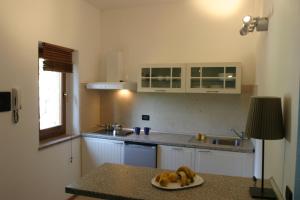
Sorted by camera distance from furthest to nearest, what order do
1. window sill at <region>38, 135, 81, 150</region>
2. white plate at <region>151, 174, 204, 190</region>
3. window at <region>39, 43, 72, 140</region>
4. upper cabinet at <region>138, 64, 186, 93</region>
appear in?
upper cabinet at <region>138, 64, 186, 93</region> → window at <region>39, 43, 72, 140</region> → window sill at <region>38, 135, 81, 150</region> → white plate at <region>151, 174, 204, 190</region>

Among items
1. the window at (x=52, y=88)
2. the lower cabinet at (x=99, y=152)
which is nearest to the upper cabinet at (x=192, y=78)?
the lower cabinet at (x=99, y=152)

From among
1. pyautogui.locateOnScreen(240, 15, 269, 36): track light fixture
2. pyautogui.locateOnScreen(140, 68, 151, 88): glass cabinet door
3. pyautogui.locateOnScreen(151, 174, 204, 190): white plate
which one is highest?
pyautogui.locateOnScreen(240, 15, 269, 36): track light fixture

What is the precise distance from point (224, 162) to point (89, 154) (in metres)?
1.91

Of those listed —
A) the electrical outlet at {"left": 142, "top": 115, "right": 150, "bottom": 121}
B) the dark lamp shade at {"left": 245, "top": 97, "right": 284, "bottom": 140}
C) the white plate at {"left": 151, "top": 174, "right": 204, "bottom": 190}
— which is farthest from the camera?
the electrical outlet at {"left": 142, "top": 115, "right": 150, "bottom": 121}

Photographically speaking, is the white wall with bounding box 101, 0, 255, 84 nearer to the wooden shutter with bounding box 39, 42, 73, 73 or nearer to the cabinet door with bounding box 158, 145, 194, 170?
the wooden shutter with bounding box 39, 42, 73, 73

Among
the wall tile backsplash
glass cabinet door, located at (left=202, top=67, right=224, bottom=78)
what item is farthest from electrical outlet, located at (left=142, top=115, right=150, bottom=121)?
glass cabinet door, located at (left=202, top=67, right=224, bottom=78)

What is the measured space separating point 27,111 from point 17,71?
1.44 ft

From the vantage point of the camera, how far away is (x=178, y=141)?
336cm

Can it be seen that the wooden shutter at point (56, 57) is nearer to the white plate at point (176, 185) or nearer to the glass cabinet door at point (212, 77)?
the glass cabinet door at point (212, 77)

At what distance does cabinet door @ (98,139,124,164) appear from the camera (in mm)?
3582

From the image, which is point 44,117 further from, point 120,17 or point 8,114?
point 120,17

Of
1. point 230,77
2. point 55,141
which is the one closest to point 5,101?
point 55,141

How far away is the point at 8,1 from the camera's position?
2496 millimetres

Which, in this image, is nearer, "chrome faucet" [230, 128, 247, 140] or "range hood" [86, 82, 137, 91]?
"chrome faucet" [230, 128, 247, 140]
